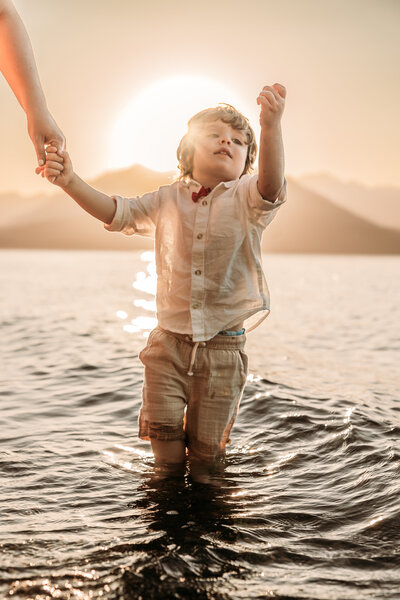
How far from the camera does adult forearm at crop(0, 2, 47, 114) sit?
8.91 feet

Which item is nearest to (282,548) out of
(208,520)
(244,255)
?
(208,520)

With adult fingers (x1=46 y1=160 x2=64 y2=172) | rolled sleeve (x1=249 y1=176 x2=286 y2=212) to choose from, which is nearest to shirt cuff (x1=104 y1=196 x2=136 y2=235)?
adult fingers (x1=46 y1=160 x2=64 y2=172)

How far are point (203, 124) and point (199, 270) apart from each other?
0.84 meters

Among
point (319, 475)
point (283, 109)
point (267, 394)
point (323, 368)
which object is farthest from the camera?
point (323, 368)

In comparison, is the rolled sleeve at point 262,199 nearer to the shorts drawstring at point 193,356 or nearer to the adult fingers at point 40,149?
the shorts drawstring at point 193,356

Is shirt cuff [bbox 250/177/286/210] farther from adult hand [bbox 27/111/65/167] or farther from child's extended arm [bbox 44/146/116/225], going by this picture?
adult hand [bbox 27/111/65/167]

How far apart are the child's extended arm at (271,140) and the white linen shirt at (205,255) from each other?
0.25 m

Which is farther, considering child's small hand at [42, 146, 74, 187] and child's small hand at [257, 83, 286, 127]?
child's small hand at [42, 146, 74, 187]

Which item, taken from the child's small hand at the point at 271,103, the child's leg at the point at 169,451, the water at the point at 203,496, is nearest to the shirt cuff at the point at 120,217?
the child's small hand at the point at 271,103

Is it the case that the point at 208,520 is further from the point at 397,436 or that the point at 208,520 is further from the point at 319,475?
the point at 397,436

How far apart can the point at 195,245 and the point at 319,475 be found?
6.53 feet

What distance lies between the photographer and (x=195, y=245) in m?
3.60

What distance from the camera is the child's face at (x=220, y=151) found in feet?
12.0

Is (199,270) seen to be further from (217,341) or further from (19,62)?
(19,62)
